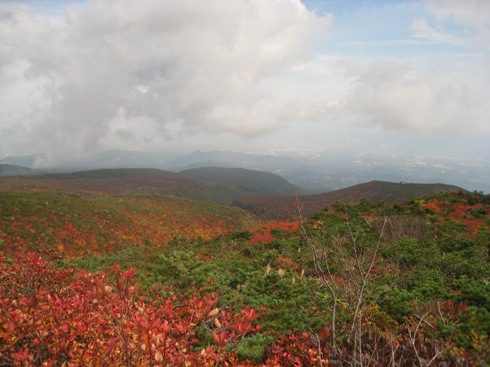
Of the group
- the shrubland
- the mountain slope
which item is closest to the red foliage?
the shrubland

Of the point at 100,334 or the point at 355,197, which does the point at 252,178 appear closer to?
the point at 355,197

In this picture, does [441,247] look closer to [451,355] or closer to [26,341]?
[451,355]

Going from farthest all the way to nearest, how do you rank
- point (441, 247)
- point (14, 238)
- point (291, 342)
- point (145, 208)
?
point (145, 208)
point (14, 238)
point (441, 247)
point (291, 342)

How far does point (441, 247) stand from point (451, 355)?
8.74 meters

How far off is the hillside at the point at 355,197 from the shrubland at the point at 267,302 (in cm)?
2974

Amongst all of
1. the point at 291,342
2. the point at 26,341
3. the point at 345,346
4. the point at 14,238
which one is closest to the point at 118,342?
the point at 26,341

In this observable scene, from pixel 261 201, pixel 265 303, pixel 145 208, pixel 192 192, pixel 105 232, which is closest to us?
pixel 265 303

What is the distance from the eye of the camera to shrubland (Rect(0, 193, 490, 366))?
329 centimetres

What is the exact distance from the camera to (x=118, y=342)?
341 centimetres

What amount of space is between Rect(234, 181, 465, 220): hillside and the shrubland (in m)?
29.7

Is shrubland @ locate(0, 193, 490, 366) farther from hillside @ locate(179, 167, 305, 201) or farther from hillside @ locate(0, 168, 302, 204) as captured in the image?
hillside @ locate(179, 167, 305, 201)

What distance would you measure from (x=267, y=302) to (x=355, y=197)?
47.9 m

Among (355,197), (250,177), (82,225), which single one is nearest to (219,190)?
(355,197)

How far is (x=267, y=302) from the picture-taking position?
662 cm
